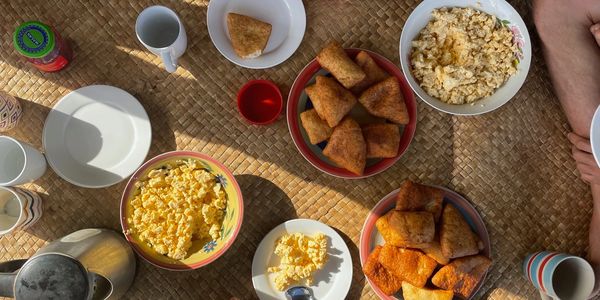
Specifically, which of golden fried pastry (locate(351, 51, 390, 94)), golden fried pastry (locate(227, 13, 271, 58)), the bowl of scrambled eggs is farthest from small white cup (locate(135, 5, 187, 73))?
golden fried pastry (locate(351, 51, 390, 94))

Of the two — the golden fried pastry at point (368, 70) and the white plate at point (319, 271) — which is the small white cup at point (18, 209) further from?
the golden fried pastry at point (368, 70)

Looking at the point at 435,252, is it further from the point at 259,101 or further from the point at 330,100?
the point at 259,101

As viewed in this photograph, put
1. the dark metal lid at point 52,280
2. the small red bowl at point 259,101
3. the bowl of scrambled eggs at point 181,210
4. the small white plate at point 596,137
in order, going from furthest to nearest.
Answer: the small red bowl at point 259,101
the bowl of scrambled eggs at point 181,210
the small white plate at point 596,137
the dark metal lid at point 52,280

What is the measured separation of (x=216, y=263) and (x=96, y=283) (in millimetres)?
315

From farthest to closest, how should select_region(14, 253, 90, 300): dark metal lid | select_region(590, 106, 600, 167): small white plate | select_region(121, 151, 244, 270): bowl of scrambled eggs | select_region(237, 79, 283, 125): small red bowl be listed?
select_region(237, 79, 283, 125): small red bowl < select_region(121, 151, 244, 270): bowl of scrambled eggs < select_region(590, 106, 600, 167): small white plate < select_region(14, 253, 90, 300): dark metal lid

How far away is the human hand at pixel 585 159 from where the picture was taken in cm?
138

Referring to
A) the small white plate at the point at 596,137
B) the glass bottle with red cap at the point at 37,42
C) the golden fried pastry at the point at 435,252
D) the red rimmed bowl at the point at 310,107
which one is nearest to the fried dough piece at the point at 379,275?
the golden fried pastry at the point at 435,252

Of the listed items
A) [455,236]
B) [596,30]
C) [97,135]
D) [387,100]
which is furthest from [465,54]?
[97,135]

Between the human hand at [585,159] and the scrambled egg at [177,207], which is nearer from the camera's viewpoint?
the scrambled egg at [177,207]

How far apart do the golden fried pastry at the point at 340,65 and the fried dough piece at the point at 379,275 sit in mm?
473

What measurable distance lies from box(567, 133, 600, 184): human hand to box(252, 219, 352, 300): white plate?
0.72 meters

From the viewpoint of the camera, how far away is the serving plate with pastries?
4.22ft

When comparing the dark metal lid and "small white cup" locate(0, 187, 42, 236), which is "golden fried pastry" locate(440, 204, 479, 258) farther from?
"small white cup" locate(0, 187, 42, 236)

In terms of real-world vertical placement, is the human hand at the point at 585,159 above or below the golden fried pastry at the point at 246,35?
below
